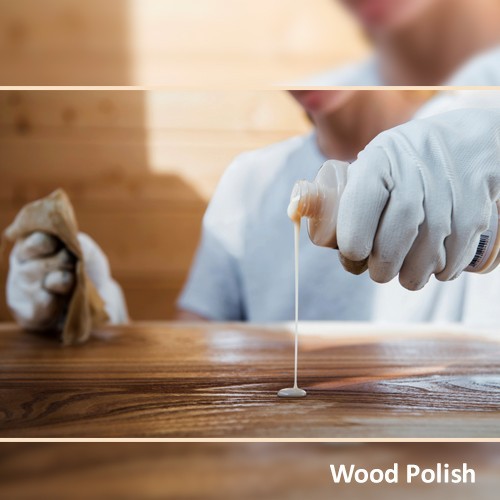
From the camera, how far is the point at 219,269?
149cm

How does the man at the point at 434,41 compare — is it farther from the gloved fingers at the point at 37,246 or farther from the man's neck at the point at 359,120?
the gloved fingers at the point at 37,246

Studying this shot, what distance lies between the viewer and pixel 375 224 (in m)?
0.60

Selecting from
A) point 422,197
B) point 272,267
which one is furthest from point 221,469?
point 272,267

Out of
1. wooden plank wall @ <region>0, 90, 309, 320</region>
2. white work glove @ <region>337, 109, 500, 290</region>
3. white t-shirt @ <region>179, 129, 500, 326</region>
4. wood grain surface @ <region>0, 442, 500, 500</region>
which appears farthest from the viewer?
wooden plank wall @ <region>0, 90, 309, 320</region>

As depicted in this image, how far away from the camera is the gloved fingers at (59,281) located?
0.91 meters

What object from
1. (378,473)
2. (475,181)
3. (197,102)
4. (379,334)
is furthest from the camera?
(197,102)

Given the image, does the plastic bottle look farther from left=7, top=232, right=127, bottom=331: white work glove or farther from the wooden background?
the wooden background

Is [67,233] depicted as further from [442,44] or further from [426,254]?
[442,44]

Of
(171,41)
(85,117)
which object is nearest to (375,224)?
(171,41)

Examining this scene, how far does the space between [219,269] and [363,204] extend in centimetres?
A: 92

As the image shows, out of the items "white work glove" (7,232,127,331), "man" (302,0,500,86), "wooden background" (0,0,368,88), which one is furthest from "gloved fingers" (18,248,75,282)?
"man" (302,0,500,86)

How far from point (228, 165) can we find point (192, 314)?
33cm

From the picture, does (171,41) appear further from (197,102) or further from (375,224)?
(375,224)

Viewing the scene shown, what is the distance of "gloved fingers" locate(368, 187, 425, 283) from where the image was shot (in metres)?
0.60
